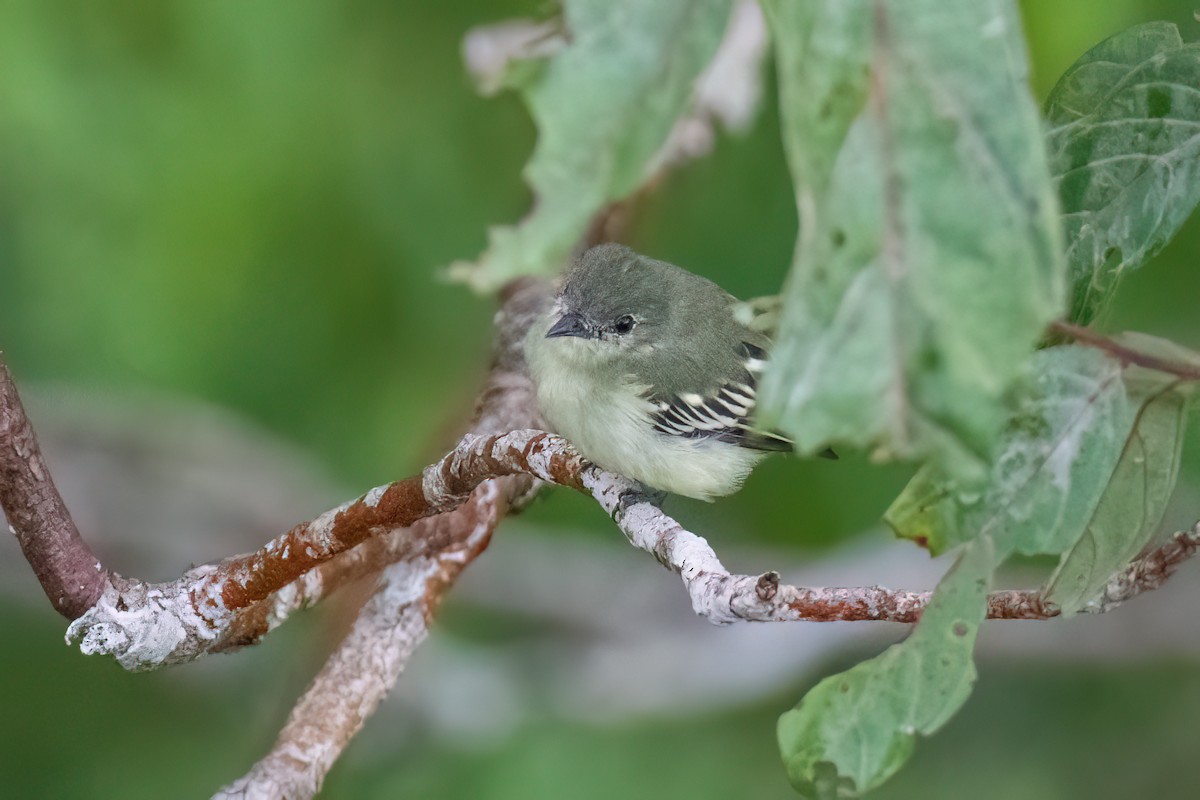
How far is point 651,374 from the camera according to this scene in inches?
63.6

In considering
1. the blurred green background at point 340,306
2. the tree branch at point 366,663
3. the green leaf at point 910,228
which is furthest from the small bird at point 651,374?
the green leaf at point 910,228

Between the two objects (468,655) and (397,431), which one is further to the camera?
(468,655)

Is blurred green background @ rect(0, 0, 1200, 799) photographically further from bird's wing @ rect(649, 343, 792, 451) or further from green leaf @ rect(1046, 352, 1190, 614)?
green leaf @ rect(1046, 352, 1190, 614)

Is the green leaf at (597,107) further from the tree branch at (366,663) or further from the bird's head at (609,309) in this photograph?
the bird's head at (609,309)

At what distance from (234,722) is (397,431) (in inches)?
24.7

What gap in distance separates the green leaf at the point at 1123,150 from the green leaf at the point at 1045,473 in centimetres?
11

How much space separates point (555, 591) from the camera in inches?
103

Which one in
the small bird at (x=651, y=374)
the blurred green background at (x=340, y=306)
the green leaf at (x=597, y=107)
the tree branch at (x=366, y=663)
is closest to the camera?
the green leaf at (x=597, y=107)

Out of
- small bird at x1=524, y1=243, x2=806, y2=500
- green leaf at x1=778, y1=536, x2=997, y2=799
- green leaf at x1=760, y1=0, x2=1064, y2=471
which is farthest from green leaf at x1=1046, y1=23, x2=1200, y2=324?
small bird at x1=524, y1=243, x2=806, y2=500

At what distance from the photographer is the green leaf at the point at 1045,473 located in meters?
0.71

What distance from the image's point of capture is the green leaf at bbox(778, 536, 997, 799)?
0.71 m

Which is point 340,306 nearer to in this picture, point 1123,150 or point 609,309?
point 609,309

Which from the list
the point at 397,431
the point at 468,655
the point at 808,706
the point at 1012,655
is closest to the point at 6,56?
the point at 397,431

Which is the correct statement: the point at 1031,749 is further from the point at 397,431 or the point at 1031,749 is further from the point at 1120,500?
the point at 1120,500
